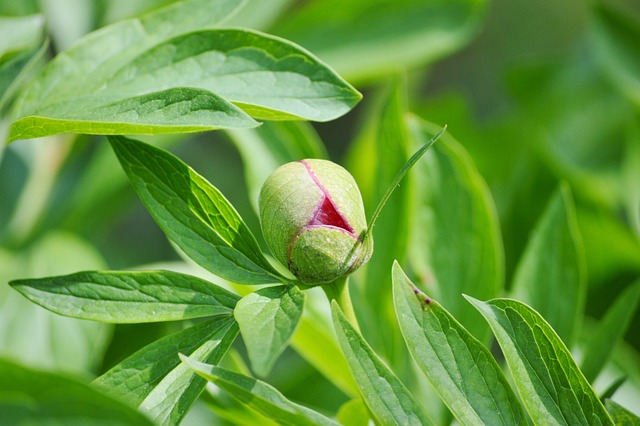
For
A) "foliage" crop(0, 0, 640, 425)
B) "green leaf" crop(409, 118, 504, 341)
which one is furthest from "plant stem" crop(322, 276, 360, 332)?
"green leaf" crop(409, 118, 504, 341)

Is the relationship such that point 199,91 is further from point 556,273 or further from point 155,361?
point 556,273

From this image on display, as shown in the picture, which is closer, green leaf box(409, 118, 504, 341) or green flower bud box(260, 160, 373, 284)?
green flower bud box(260, 160, 373, 284)

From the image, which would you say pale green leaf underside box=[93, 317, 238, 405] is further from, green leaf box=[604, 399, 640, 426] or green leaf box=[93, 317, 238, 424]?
green leaf box=[604, 399, 640, 426]

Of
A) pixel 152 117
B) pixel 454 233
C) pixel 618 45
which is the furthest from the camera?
pixel 618 45

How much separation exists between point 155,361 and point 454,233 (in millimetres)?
378

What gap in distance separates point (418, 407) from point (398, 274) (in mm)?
79

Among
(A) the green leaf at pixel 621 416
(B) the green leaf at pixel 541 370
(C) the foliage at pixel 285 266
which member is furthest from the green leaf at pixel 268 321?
(A) the green leaf at pixel 621 416

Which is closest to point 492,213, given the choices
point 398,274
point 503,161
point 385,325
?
point 385,325

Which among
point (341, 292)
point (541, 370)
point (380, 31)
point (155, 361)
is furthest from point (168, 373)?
point (380, 31)

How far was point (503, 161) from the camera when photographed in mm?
1127

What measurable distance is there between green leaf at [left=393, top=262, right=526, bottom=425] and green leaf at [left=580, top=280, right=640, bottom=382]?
15 centimetres

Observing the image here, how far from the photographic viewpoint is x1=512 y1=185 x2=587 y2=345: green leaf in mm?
638

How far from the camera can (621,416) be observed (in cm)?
49

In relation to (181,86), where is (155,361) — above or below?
below
